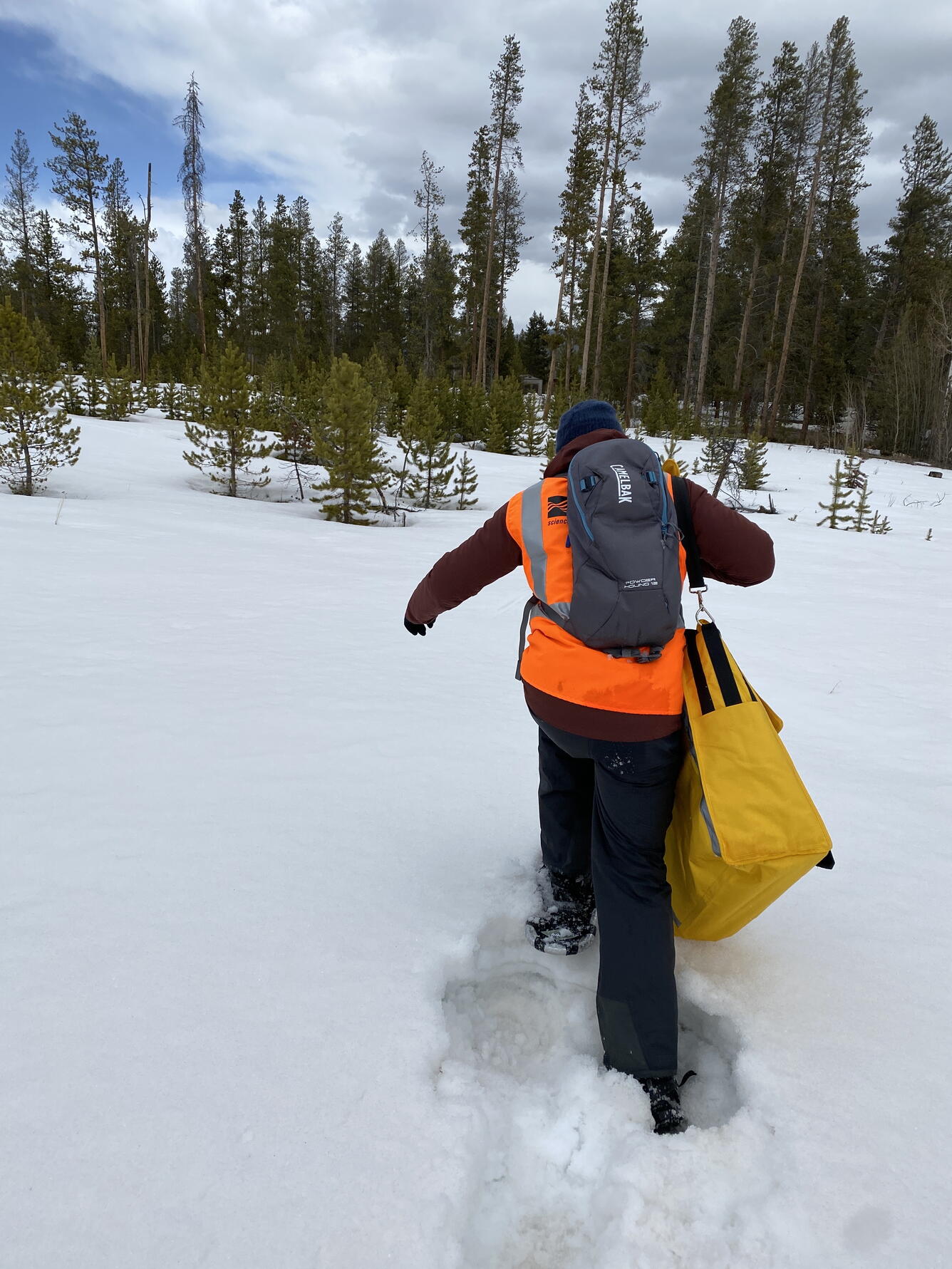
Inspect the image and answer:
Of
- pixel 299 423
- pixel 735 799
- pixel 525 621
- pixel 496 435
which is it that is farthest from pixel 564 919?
pixel 496 435

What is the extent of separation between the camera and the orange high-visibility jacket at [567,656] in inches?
64.3

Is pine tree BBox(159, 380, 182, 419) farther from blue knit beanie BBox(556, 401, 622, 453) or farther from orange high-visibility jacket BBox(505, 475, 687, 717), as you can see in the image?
orange high-visibility jacket BBox(505, 475, 687, 717)

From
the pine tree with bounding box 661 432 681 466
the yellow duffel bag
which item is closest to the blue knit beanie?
the pine tree with bounding box 661 432 681 466

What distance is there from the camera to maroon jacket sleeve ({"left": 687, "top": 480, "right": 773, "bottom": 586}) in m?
1.71

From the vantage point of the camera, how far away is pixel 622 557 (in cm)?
154

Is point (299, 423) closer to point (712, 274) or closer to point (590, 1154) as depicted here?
point (712, 274)

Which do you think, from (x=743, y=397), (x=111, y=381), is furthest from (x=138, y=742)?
(x=743, y=397)

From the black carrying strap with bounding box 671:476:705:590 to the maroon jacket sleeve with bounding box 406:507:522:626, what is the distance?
1.44ft

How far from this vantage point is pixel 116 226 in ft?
93.0

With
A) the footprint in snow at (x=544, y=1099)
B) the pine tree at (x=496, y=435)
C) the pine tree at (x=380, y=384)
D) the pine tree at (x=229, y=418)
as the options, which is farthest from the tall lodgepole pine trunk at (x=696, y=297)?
the footprint in snow at (x=544, y=1099)

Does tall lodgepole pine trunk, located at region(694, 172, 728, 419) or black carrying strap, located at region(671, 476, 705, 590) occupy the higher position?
tall lodgepole pine trunk, located at region(694, 172, 728, 419)

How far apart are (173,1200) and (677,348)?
130 feet

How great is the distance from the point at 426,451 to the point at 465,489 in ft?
4.15

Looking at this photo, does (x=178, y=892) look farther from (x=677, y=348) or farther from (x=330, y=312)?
(x=330, y=312)
